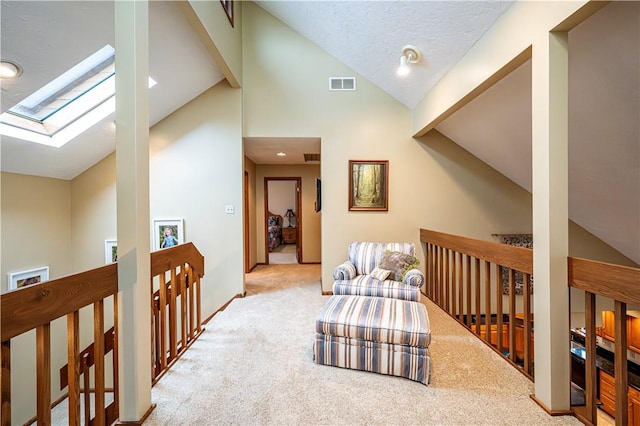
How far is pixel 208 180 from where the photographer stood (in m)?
3.88

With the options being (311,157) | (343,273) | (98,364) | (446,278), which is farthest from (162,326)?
(311,157)

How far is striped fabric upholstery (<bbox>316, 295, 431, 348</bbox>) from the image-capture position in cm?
195

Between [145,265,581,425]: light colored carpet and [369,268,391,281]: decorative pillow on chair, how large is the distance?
27.4 inches

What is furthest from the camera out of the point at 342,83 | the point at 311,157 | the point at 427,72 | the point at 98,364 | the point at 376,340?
the point at 311,157

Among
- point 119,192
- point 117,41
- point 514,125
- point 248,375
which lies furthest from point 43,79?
point 514,125

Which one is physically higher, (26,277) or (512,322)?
(26,277)

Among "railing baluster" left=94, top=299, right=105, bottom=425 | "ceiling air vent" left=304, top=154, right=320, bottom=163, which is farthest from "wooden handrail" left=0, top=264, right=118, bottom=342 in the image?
"ceiling air vent" left=304, top=154, right=320, bottom=163

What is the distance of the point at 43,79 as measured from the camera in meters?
2.37

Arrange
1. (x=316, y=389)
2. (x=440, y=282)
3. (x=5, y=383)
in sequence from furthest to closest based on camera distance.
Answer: (x=440, y=282) → (x=316, y=389) → (x=5, y=383)

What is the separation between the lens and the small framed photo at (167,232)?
3.88 meters

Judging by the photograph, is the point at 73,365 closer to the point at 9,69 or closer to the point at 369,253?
the point at 9,69

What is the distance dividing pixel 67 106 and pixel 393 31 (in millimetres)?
3464

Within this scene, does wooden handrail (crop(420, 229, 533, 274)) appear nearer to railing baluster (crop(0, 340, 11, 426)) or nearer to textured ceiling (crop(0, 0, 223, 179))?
railing baluster (crop(0, 340, 11, 426))

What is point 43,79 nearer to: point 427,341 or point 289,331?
point 289,331
